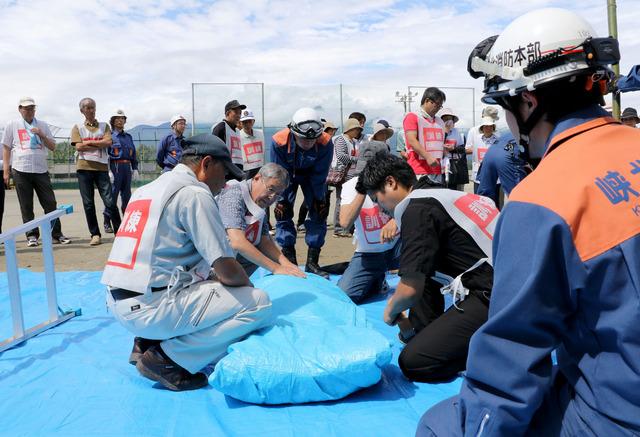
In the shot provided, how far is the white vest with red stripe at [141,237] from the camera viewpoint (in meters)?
2.46

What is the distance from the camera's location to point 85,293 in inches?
175

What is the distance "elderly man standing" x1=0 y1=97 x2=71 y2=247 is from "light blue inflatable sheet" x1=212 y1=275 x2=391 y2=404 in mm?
4838

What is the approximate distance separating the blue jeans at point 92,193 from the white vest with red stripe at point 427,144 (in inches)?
143

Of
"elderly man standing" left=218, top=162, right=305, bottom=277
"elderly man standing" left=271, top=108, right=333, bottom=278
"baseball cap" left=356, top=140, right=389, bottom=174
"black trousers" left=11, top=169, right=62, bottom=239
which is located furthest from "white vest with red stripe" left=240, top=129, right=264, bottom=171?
"elderly man standing" left=218, top=162, right=305, bottom=277

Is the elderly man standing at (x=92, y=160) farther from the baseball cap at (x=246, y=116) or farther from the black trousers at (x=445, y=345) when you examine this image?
the black trousers at (x=445, y=345)

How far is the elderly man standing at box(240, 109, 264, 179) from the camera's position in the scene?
6852mm

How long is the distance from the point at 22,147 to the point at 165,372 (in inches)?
191

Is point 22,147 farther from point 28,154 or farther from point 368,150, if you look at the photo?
point 368,150

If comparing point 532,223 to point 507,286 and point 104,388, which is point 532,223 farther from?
point 104,388

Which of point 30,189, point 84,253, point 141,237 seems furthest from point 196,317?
point 30,189

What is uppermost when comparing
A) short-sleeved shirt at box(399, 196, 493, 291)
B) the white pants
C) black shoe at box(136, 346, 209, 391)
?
short-sleeved shirt at box(399, 196, 493, 291)

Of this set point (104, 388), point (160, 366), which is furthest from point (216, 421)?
point (104, 388)

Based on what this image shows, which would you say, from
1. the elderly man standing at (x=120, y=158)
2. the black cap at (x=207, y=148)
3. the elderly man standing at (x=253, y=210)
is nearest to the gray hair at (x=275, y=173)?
the elderly man standing at (x=253, y=210)

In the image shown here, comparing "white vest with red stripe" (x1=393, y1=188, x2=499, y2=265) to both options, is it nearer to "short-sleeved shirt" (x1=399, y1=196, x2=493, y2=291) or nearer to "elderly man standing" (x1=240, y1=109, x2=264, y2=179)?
"short-sleeved shirt" (x1=399, y1=196, x2=493, y2=291)
